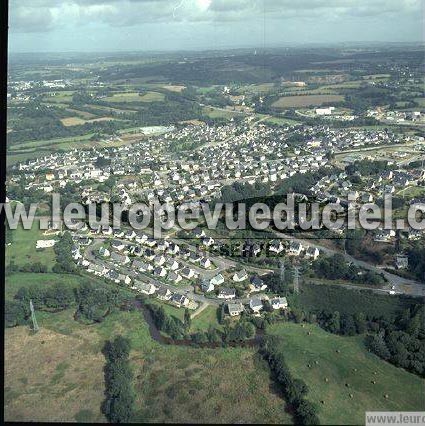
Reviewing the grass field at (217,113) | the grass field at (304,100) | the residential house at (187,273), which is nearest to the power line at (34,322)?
the residential house at (187,273)

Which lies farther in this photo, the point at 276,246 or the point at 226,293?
the point at 276,246

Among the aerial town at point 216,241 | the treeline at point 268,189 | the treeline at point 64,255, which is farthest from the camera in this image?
the treeline at point 268,189

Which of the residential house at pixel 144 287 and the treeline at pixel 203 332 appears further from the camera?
the residential house at pixel 144 287

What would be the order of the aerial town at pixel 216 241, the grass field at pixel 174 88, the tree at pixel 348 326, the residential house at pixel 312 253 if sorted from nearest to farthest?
the aerial town at pixel 216 241 → the tree at pixel 348 326 → the residential house at pixel 312 253 → the grass field at pixel 174 88

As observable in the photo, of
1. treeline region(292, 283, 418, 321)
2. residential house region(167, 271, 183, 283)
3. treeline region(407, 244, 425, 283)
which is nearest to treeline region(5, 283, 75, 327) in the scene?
residential house region(167, 271, 183, 283)

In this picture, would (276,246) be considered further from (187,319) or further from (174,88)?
(174,88)

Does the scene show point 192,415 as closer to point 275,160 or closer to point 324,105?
point 275,160

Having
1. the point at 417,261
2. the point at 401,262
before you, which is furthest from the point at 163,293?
the point at 417,261

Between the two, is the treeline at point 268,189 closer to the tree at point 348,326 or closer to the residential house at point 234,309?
the residential house at point 234,309
